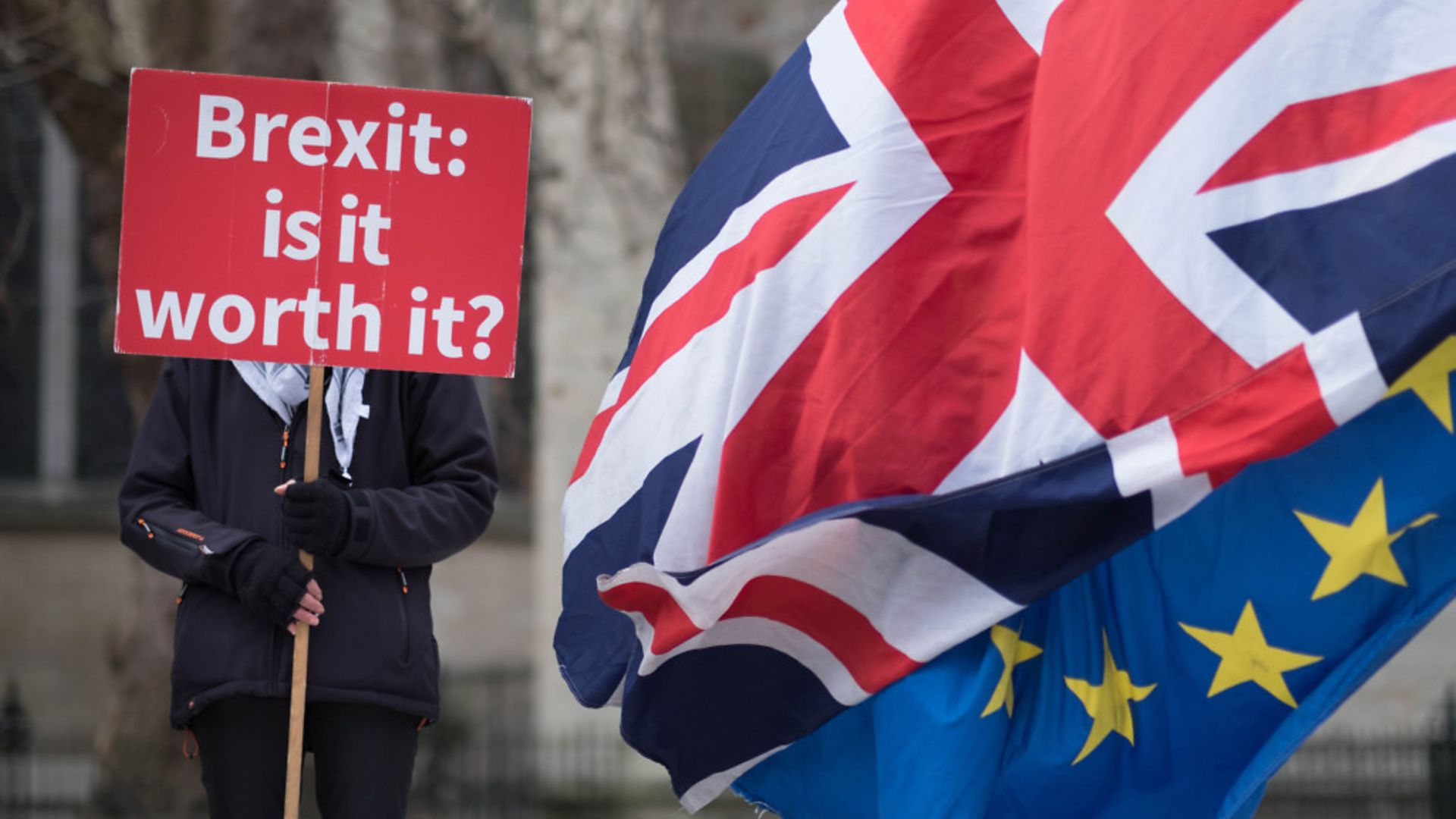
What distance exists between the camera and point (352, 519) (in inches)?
136

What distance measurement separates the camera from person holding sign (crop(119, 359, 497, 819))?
3461mm

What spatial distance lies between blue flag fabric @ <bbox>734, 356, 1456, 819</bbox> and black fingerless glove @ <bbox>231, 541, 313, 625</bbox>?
114cm

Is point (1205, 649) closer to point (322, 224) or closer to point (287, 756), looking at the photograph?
point (287, 756)

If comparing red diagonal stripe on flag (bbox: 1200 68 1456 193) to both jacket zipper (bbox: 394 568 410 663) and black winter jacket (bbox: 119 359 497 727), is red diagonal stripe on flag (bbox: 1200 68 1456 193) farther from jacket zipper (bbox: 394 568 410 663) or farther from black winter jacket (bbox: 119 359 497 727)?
jacket zipper (bbox: 394 568 410 663)

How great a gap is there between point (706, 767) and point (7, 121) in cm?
765

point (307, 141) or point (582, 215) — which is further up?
point (582, 215)

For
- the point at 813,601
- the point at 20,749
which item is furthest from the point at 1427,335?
the point at 20,749

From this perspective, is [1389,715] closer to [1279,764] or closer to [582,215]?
[582,215]

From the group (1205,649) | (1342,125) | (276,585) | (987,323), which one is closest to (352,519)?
(276,585)

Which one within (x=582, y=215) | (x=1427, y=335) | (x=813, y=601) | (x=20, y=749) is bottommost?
(x=20, y=749)

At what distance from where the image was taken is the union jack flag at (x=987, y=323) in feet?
10.2

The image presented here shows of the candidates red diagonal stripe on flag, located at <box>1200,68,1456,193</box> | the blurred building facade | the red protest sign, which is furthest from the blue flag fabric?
the blurred building facade

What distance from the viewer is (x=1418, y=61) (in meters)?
3.18

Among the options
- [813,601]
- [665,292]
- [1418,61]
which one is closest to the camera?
[1418,61]
